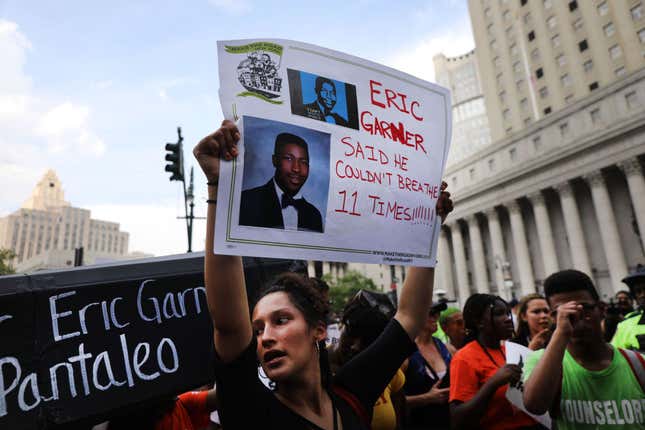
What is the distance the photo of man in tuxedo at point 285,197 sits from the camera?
5.74 ft

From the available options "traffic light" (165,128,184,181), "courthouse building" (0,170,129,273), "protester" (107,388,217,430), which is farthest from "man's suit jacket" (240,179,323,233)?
"courthouse building" (0,170,129,273)

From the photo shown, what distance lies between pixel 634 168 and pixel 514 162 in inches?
481

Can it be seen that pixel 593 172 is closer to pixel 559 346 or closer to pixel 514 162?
pixel 514 162

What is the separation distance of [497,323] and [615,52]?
49.1m

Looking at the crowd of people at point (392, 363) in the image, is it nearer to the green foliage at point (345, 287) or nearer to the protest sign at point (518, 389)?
the protest sign at point (518, 389)

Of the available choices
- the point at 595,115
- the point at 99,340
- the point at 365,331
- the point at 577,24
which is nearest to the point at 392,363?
the point at 365,331

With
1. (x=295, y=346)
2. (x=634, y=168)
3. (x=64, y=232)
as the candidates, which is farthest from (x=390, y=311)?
(x=64, y=232)

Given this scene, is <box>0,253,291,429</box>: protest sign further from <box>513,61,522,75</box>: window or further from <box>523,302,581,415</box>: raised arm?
<box>513,61,522,75</box>: window

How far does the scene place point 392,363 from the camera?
216cm

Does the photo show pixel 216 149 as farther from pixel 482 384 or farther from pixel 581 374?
pixel 482 384

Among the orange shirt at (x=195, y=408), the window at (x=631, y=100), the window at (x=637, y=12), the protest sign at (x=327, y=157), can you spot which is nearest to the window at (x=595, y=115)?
the window at (x=631, y=100)

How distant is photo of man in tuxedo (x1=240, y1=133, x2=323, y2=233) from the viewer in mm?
1750

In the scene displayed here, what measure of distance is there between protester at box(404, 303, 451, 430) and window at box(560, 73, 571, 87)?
4964 centimetres

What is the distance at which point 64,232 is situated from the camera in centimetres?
11756
